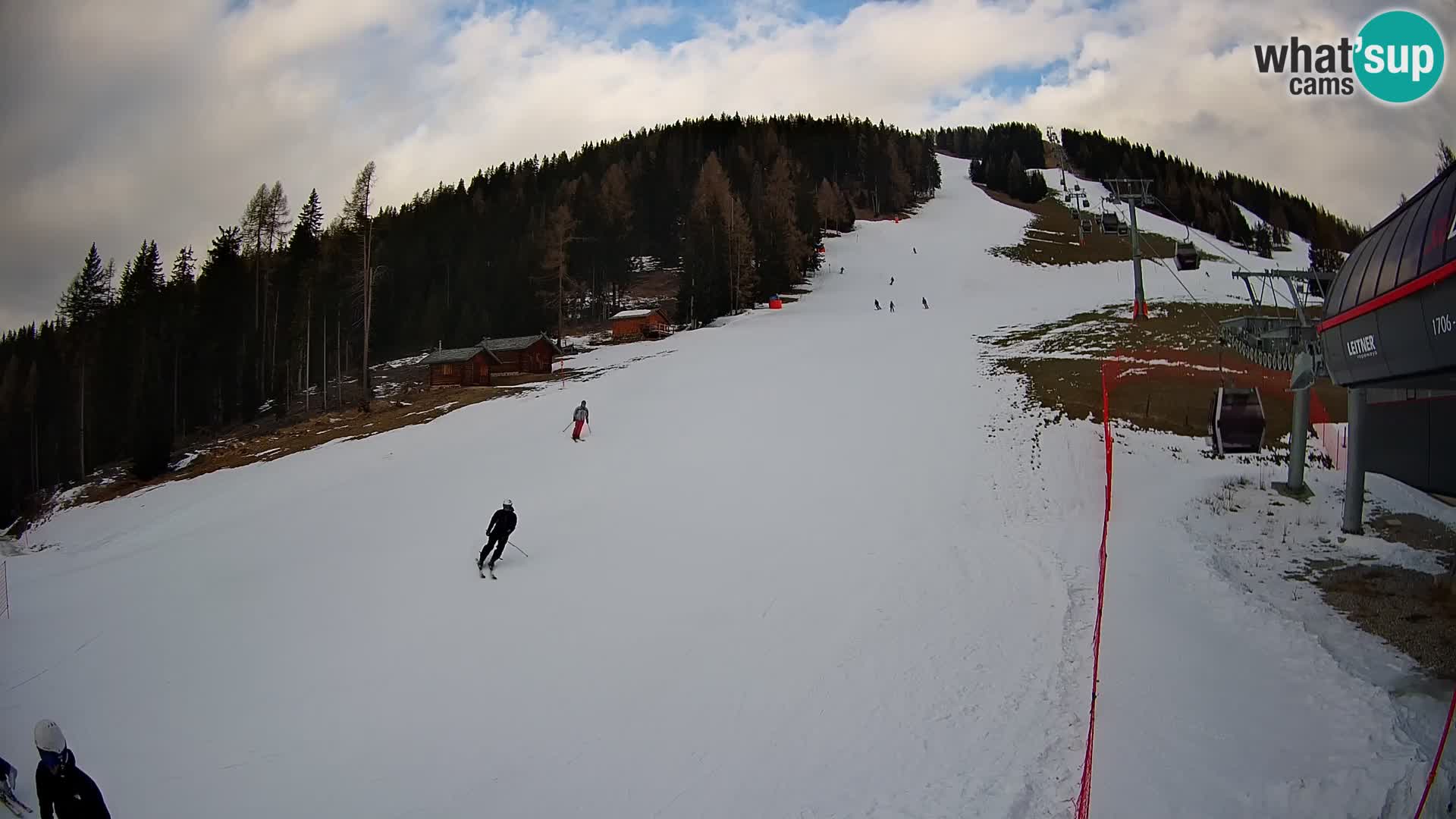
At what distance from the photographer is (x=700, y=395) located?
28922mm

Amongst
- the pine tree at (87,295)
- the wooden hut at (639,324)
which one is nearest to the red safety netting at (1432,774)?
the wooden hut at (639,324)

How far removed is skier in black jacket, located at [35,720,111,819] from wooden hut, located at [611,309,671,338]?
169ft

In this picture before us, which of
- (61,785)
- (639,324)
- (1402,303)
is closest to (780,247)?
(639,324)

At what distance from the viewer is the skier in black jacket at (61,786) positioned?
5.80 m

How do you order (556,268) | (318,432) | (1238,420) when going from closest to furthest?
(1238,420) < (318,432) < (556,268)

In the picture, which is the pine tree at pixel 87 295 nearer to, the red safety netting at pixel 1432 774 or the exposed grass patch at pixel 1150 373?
the exposed grass patch at pixel 1150 373

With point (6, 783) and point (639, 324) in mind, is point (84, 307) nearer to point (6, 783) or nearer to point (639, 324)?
point (639, 324)

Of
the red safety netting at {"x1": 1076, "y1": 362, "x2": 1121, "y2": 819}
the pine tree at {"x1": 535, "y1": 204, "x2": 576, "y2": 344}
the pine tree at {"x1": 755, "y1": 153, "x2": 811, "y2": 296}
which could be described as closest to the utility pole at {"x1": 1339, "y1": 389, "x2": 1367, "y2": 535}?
the red safety netting at {"x1": 1076, "y1": 362, "x2": 1121, "y2": 819}

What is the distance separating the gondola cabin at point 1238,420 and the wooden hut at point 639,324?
44991 mm

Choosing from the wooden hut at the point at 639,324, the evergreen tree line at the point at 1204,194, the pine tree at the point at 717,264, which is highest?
the evergreen tree line at the point at 1204,194

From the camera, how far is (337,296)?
63.5 metres

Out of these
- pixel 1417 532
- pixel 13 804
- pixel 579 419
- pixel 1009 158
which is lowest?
pixel 13 804

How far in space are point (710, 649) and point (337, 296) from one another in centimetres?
6438

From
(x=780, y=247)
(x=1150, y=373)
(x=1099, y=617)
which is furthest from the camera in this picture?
(x=780, y=247)
